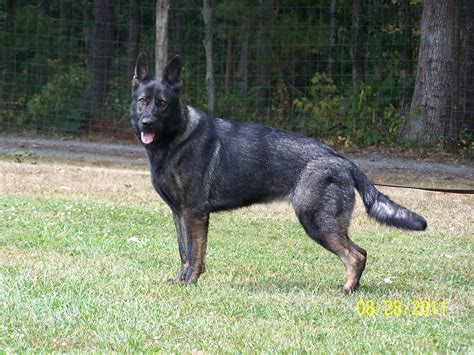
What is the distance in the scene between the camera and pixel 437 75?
1598 centimetres

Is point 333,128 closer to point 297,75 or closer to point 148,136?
point 297,75

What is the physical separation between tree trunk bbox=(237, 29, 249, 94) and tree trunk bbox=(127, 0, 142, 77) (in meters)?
2.59

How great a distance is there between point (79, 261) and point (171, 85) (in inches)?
62.8

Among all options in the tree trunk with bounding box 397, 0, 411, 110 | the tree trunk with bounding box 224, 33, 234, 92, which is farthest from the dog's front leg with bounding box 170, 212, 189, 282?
the tree trunk with bounding box 224, 33, 234, 92

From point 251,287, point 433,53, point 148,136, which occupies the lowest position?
point 251,287

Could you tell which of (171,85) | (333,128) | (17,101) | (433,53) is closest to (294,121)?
(333,128)

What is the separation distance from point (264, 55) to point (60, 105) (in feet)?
16.0

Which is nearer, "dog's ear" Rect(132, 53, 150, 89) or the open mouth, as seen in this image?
the open mouth

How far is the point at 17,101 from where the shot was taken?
794 inches

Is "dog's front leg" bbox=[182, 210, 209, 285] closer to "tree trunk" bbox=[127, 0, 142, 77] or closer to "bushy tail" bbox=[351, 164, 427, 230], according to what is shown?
"bushy tail" bbox=[351, 164, 427, 230]

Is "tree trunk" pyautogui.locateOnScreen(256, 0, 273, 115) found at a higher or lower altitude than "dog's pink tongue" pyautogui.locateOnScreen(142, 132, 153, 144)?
higher

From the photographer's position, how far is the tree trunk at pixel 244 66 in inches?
743
